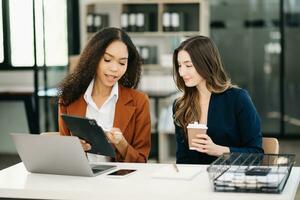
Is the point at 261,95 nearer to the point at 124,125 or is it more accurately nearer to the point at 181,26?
the point at 181,26

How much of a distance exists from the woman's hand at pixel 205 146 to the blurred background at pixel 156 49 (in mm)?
2897

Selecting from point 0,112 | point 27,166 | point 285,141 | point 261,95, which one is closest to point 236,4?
point 261,95

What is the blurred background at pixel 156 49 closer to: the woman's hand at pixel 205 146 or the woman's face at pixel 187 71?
the woman's face at pixel 187 71

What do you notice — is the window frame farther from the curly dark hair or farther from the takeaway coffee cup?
the takeaway coffee cup

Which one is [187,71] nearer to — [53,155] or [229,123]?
[229,123]

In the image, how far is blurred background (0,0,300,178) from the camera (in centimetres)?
575

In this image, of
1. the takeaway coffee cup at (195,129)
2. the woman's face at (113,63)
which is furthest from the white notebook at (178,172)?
the woman's face at (113,63)

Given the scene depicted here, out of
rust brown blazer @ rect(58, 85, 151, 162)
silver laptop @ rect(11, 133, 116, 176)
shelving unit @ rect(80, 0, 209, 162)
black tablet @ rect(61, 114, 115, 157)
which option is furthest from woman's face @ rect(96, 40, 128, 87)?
shelving unit @ rect(80, 0, 209, 162)

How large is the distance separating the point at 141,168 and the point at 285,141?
21.0 feet

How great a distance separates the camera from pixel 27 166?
2.88m

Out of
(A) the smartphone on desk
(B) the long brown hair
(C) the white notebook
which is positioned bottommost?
(A) the smartphone on desk

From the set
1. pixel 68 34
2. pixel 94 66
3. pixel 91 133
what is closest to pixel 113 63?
pixel 94 66

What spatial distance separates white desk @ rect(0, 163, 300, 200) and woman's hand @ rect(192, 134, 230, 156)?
4.1 inches

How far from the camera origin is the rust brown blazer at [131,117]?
3367mm
